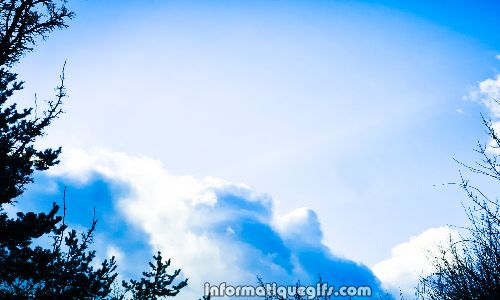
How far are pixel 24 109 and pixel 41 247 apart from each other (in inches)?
214

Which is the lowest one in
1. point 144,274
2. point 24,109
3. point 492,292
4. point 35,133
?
point 492,292

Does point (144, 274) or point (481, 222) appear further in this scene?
point (144, 274)

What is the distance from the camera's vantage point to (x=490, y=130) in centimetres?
475

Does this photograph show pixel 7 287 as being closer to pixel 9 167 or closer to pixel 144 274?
pixel 9 167

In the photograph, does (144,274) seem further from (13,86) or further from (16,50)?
(16,50)

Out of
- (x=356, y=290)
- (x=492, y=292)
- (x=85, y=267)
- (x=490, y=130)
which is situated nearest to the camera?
(x=490, y=130)

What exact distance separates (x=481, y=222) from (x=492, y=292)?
4.56ft

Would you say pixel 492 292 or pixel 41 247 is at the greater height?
pixel 41 247

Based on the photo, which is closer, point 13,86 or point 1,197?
point 1,197

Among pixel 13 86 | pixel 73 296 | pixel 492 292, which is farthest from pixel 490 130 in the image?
pixel 13 86

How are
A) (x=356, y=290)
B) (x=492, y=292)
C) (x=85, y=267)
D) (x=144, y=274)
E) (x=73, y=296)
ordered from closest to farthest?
(x=492, y=292), (x=73, y=296), (x=85, y=267), (x=356, y=290), (x=144, y=274)

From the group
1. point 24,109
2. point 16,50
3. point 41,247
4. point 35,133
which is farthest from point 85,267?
point 16,50

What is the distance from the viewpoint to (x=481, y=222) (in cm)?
588

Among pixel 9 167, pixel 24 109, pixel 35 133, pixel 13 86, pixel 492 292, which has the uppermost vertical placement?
pixel 13 86
